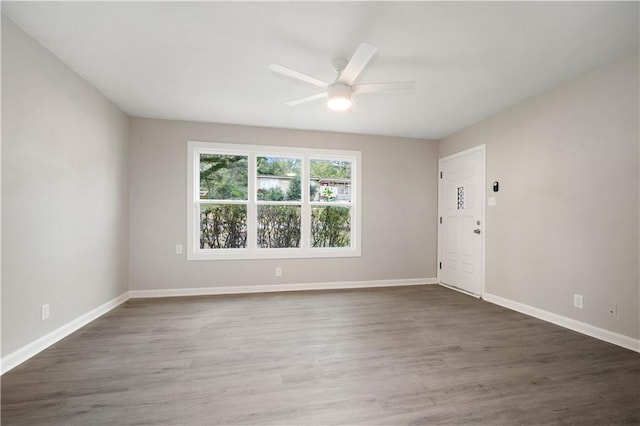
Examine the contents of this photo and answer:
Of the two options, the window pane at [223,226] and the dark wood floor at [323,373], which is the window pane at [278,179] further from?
the dark wood floor at [323,373]

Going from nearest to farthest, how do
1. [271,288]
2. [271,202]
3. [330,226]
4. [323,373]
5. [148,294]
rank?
[323,373] < [148,294] < [271,288] < [271,202] < [330,226]

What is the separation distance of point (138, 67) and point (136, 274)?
8.69 feet

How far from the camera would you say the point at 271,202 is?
4.32 meters

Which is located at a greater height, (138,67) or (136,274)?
(138,67)

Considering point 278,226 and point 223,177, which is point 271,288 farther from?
point 223,177

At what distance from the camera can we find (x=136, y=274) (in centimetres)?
385

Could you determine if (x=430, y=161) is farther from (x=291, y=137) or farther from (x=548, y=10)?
(x=548, y=10)

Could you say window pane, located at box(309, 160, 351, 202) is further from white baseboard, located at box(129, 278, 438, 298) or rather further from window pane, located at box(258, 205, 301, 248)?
white baseboard, located at box(129, 278, 438, 298)

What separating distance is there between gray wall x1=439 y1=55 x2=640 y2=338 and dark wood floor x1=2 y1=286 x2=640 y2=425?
43 centimetres

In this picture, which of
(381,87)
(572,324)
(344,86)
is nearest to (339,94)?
(344,86)

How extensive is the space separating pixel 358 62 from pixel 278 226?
284 centimetres

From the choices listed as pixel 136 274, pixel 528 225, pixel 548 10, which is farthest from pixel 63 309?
pixel 528 225

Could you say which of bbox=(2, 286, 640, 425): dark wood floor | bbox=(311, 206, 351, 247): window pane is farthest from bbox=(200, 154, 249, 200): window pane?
bbox=(2, 286, 640, 425): dark wood floor

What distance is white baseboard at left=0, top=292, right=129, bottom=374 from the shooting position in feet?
6.53
